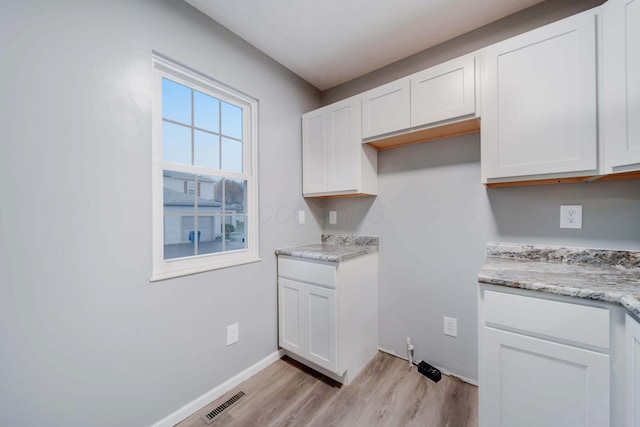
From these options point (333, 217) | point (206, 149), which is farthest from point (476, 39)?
point (206, 149)

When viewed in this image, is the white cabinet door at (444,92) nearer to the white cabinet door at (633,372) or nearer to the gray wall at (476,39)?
the gray wall at (476,39)

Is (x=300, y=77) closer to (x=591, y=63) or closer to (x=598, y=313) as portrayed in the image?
(x=591, y=63)

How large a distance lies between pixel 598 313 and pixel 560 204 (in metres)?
0.76

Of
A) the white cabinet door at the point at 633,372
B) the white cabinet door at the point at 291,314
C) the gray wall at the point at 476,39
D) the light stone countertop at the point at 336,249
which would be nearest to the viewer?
the white cabinet door at the point at 633,372

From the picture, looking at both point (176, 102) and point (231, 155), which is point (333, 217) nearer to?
point (231, 155)

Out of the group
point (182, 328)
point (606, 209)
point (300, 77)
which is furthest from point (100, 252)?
point (606, 209)

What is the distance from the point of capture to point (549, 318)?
998 millimetres

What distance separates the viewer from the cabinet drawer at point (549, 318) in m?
0.92

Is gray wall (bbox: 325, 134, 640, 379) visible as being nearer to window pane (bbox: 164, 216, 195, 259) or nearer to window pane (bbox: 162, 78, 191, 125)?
window pane (bbox: 164, 216, 195, 259)

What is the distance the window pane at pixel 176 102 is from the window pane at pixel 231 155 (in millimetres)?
284

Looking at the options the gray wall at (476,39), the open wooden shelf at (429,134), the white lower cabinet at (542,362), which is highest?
the gray wall at (476,39)

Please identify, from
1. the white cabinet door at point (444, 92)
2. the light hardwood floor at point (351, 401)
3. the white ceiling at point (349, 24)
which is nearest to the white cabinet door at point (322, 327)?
the light hardwood floor at point (351, 401)

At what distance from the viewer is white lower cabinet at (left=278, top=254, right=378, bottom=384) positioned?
1.70 meters

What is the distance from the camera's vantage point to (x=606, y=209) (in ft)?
4.31
